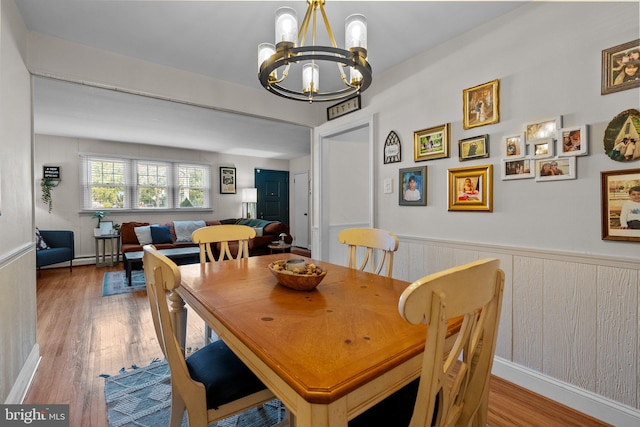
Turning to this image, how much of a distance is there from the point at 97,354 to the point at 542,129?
3413mm

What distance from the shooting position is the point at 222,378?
107 cm

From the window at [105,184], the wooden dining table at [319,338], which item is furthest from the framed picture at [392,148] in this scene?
the window at [105,184]

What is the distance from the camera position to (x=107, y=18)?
1934 millimetres

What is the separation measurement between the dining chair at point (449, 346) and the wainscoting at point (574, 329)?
1125 mm

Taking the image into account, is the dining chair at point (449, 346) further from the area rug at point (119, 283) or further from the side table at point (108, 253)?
the side table at point (108, 253)

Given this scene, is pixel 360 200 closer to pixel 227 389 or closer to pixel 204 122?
pixel 204 122

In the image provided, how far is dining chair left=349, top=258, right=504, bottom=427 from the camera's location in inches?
22.8

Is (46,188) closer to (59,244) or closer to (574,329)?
(59,244)

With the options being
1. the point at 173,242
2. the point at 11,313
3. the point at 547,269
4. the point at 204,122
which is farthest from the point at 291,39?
the point at 173,242

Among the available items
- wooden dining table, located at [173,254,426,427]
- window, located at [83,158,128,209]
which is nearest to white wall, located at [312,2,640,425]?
wooden dining table, located at [173,254,426,427]

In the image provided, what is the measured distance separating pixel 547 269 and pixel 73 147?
694 cm

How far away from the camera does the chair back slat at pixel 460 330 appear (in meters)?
0.58

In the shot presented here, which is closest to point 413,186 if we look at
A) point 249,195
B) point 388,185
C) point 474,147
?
point 388,185

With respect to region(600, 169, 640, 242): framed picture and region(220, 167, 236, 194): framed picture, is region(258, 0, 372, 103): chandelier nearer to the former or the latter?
region(600, 169, 640, 242): framed picture
